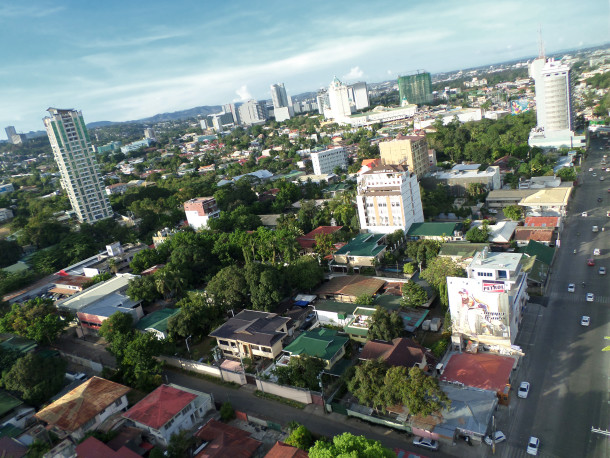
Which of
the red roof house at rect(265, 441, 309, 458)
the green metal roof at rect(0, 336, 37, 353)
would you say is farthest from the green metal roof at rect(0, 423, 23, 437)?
the red roof house at rect(265, 441, 309, 458)

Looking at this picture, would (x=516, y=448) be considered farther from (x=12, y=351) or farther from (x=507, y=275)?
(x=12, y=351)

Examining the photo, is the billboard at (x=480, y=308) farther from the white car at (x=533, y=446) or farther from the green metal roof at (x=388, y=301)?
the white car at (x=533, y=446)

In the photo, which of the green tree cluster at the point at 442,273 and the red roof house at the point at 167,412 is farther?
the green tree cluster at the point at 442,273

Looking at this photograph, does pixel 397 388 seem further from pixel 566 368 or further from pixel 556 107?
pixel 556 107

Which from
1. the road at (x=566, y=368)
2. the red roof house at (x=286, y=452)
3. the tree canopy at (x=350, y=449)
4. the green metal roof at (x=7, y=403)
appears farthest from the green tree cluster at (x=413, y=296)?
the green metal roof at (x=7, y=403)

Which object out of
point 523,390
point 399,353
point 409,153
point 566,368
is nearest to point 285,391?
point 399,353

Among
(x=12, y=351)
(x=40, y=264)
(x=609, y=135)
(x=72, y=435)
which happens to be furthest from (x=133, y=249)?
(x=609, y=135)
